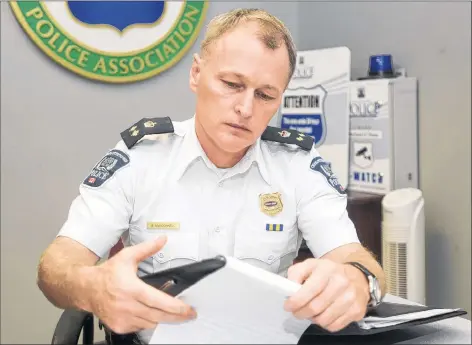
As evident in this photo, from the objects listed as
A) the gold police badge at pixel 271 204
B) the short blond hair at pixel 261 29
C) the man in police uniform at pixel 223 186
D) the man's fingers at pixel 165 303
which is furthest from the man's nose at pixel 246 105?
the man's fingers at pixel 165 303

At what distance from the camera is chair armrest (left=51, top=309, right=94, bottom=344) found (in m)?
1.00

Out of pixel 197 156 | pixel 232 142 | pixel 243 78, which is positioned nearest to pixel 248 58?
pixel 243 78

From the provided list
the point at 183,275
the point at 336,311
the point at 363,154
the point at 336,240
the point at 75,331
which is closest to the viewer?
the point at 183,275

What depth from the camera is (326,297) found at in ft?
2.71

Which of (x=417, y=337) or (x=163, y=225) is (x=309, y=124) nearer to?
(x=163, y=225)

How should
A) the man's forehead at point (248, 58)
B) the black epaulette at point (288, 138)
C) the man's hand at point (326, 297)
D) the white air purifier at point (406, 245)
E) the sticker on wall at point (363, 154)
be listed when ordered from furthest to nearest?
the sticker on wall at point (363, 154)
the white air purifier at point (406, 245)
the black epaulette at point (288, 138)
the man's forehead at point (248, 58)
the man's hand at point (326, 297)

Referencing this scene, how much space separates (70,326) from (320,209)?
0.57m

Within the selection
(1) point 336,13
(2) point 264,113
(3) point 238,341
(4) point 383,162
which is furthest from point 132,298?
(1) point 336,13

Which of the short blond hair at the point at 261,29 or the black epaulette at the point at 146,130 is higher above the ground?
the short blond hair at the point at 261,29

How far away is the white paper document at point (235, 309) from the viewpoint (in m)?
0.72

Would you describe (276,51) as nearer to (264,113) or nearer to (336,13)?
(264,113)

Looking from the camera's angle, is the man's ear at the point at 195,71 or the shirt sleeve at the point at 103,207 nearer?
the shirt sleeve at the point at 103,207

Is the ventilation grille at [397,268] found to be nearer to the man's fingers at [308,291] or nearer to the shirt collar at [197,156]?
the shirt collar at [197,156]

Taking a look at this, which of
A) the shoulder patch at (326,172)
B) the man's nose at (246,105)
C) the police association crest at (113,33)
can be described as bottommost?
the shoulder patch at (326,172)
